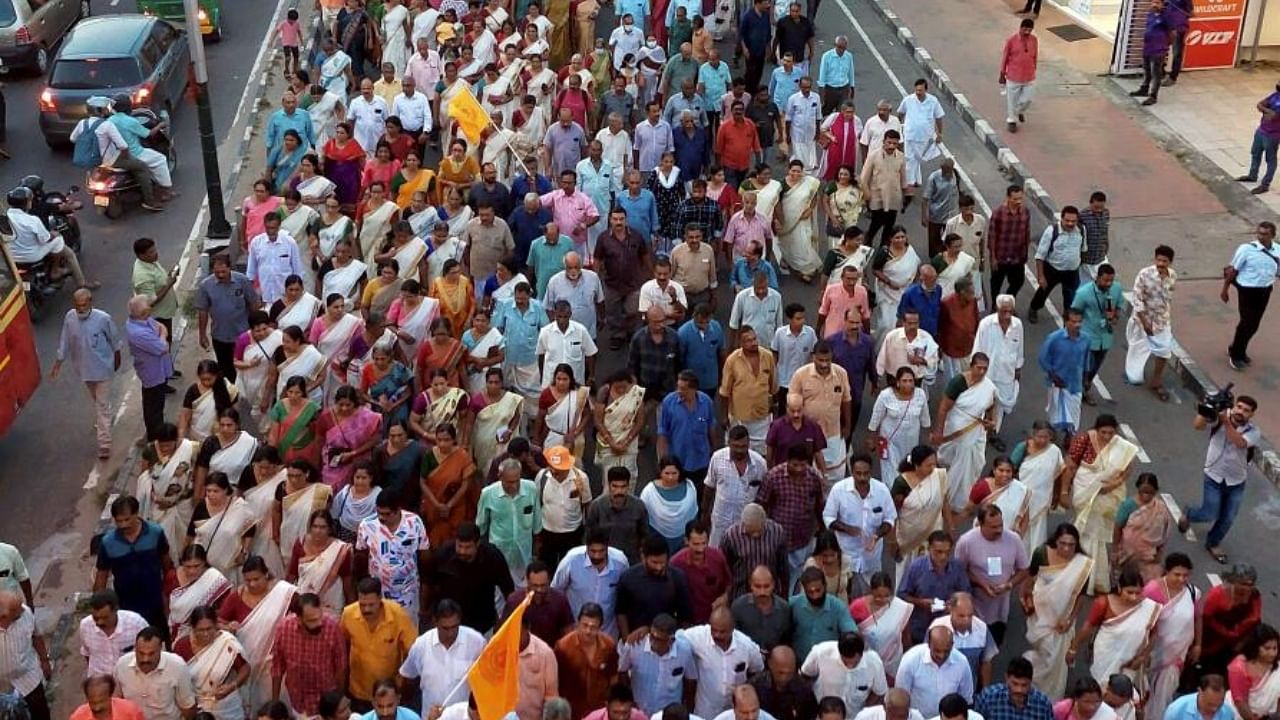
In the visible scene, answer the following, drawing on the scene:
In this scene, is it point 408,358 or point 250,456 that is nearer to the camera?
point 250,456

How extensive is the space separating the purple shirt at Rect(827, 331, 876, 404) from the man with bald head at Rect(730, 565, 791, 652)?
11.0 ft

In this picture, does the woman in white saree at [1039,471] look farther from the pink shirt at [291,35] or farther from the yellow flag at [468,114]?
the pink shirt at [291,35]

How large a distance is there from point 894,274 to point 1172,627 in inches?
196

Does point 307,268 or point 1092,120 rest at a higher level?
point 307,268

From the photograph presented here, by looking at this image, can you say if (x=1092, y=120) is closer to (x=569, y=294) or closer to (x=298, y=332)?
(x=569, y=294)

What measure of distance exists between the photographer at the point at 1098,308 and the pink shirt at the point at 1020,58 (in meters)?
7.28

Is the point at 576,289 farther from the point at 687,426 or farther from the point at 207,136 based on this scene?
the point at 207,136

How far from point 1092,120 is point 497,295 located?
11128 mm

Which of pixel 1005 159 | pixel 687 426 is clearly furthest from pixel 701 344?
pixel 1005 159

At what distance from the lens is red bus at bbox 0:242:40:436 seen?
14.1 metres

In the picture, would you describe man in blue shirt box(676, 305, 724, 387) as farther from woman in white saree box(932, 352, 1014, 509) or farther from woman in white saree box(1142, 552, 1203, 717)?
woman in white saree box(1142, 552, 1203, 717)

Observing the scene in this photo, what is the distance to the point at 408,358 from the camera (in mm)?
13477

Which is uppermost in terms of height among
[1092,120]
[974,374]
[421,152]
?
[974,374]

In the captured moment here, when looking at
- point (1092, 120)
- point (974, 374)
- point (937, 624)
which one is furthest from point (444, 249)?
point (1092, 120)
